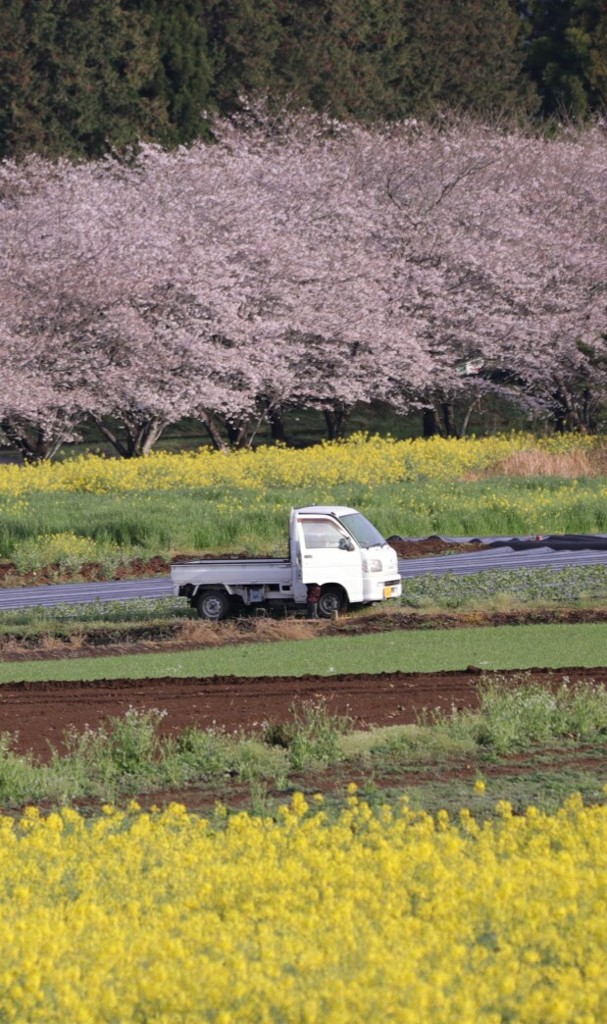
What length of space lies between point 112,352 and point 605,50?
4306 cm

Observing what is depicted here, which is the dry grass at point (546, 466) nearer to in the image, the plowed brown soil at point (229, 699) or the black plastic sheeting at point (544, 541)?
the black plastic sheeting at point (544, 541)

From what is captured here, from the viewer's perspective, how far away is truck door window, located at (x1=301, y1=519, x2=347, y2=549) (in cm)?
Answer: 2164

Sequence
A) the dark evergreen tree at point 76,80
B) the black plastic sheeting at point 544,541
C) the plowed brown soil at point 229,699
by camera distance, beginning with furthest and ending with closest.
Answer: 1. the dark evergreen tree at point 76,80
2. the black plastic sheeting at point 544,541
3. the plowed brown soil at point 229,699

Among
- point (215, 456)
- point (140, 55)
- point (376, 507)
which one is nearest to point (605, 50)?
point (140, 55)

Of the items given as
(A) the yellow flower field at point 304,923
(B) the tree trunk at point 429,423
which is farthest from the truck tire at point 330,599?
(B) the tree trunk at point 429,423

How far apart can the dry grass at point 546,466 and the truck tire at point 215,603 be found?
1731 cm

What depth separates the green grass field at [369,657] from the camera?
18.0 meters

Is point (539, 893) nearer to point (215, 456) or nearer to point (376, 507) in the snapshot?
point (376, 507)

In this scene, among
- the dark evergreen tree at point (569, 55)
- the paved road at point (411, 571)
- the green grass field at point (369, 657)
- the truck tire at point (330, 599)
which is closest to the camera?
the green grass field at point (369, 657)

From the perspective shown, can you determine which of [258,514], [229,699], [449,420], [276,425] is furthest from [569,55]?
[229,699]

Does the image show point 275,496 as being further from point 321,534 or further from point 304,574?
point 304,574

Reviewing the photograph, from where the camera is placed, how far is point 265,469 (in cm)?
3753

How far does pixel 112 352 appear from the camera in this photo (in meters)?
46.1

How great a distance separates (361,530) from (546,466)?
58.8ft
